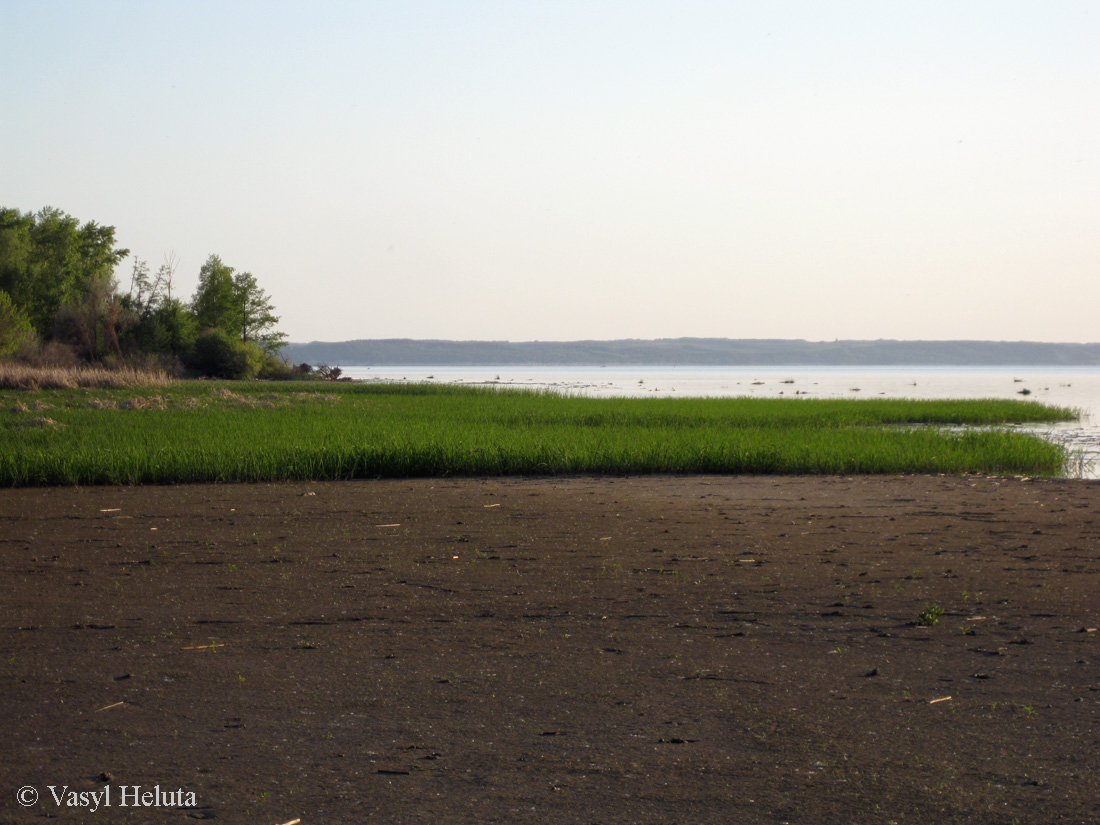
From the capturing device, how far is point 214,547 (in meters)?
8.80

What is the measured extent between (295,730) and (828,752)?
7.88 feet

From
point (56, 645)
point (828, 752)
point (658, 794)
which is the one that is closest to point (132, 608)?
point (56, 645)

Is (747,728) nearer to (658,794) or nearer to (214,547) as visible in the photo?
(658,794)

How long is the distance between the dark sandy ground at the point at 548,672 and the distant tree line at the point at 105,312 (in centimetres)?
4379

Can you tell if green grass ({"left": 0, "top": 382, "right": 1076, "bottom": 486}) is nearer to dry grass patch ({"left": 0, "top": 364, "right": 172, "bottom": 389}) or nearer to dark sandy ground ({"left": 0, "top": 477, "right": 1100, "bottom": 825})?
dark sandy ground ({"left": 0, "top": 477, "right": 1100, "bottom": 825})

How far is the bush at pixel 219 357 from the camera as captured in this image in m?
62.0

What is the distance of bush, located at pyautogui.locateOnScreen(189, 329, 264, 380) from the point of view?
6203cm

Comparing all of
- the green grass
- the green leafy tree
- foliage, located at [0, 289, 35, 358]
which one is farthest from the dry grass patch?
the green leafy tree

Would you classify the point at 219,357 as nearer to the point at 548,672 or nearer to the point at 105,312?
the point at 105,312

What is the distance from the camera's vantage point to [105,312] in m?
57.2

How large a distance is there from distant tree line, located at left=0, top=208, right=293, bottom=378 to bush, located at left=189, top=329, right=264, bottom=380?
0.21 feet

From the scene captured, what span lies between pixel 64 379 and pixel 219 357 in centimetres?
2381

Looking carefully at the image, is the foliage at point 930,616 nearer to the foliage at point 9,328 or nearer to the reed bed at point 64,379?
the reed bed at point 64,379

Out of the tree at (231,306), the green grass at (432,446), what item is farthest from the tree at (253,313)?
the green grass at (432,446)
